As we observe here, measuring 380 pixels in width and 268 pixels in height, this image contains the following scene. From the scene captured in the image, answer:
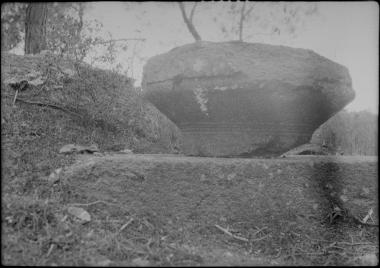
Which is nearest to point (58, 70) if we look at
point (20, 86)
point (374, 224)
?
point (20, 86)

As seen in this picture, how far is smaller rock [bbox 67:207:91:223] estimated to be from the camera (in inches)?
102

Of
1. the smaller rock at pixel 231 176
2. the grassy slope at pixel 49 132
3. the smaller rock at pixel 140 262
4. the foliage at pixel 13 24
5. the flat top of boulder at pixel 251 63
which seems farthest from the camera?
the foliage at pixel 13 24

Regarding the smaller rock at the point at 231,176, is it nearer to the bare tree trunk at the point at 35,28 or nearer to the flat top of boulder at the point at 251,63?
the flat top of boulder at the point at 251,63

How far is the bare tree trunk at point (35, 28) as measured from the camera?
20.5 feet

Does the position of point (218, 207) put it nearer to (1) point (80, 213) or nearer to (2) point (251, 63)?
(1) point (80, 213)

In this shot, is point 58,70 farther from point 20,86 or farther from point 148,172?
point 148,172

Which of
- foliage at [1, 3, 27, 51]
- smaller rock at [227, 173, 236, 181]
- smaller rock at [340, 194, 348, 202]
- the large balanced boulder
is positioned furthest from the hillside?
smaller rock at [340, 194, 348, 202]

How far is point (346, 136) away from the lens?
677cm

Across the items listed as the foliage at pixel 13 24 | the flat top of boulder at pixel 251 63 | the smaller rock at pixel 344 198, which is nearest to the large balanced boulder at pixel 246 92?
the flat top of boulder at pixel 251 63

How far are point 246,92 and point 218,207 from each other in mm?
968

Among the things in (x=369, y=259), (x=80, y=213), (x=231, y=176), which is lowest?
(x=369, y=259)

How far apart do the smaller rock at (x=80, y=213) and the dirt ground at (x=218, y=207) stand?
3 centimetres

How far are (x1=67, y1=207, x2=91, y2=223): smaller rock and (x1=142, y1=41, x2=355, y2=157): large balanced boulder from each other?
123 centimetres

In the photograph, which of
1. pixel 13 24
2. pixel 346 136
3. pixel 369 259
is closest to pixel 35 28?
pixel 13 24
